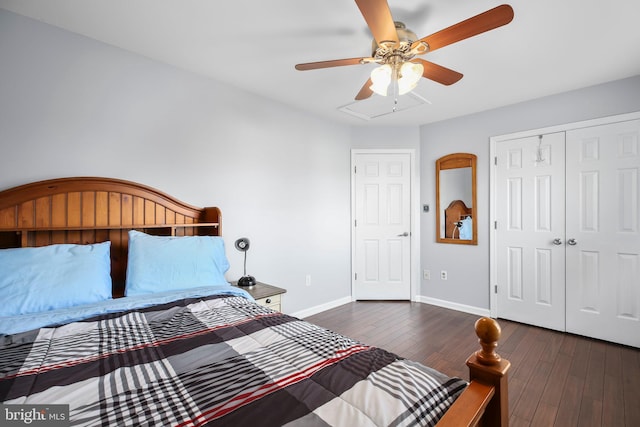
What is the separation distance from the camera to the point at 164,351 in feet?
3.74

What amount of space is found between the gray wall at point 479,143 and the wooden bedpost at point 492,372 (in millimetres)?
2981

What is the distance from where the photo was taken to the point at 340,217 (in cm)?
405

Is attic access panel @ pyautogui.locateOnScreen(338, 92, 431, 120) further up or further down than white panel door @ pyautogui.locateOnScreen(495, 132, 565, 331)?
further up

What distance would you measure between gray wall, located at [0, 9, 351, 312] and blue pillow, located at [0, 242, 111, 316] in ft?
2.08

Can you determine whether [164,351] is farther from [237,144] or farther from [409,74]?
[237,144]

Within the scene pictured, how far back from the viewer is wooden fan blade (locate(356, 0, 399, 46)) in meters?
1.35

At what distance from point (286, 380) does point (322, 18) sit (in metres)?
2.04

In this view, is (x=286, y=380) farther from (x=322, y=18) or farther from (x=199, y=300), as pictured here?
(x=322, y=18)

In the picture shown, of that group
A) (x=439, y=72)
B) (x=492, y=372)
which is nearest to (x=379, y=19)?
(x=439, y=72)

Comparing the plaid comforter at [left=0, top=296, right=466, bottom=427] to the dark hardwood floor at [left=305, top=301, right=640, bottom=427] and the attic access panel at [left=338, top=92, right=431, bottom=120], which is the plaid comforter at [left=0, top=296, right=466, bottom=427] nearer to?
the dark hardwood floor at [left=305, top=301, right=640, bottom=427]

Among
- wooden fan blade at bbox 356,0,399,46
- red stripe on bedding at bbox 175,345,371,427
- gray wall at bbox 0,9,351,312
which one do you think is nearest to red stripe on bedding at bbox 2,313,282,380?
red stripe on bedding at bbox 175,345,371,427

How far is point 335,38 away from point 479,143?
245cm

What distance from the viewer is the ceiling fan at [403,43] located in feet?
4.53

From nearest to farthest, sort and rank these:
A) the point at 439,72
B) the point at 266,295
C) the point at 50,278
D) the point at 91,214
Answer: the point at 50,278
the point at 439,72
the point at 91,214
the point at 266,295
